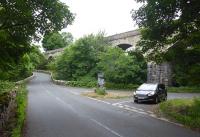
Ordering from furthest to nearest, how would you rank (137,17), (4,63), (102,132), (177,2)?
(137,17) → (177,2) → (4,63) → (102,132)

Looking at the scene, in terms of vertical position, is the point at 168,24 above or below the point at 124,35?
below

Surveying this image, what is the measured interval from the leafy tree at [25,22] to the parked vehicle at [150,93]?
1120 centimetres

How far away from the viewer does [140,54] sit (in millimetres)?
21703

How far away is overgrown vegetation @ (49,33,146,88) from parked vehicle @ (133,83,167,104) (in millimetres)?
15875

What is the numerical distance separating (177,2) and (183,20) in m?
1.04

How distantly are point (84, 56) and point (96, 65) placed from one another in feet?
9.43

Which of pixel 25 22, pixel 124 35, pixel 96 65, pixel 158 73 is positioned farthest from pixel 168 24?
pixel 124 35

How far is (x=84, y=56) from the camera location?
60156 mm

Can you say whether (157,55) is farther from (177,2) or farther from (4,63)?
(4,63)

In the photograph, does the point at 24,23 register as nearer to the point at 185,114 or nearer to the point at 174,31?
the point at 174,31

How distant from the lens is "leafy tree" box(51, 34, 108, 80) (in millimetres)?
59156

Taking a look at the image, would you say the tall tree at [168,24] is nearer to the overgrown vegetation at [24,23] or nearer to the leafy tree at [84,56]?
the overgrown vegetation at [24,23]

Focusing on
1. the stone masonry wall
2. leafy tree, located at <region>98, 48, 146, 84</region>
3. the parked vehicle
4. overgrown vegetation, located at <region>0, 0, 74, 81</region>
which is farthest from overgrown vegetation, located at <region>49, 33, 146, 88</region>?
overgrown vegetation, located at <region>0, 0, 74, 81</region>

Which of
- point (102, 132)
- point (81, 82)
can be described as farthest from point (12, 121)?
point (81, 82)
